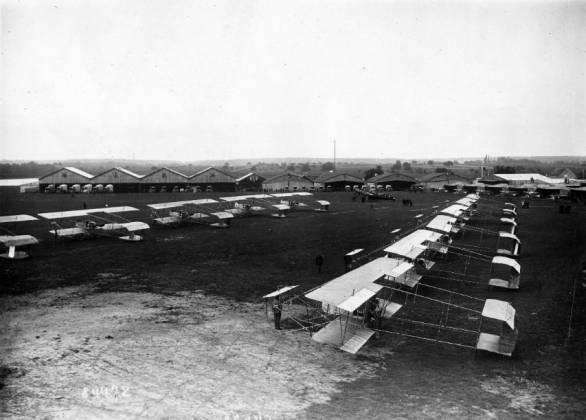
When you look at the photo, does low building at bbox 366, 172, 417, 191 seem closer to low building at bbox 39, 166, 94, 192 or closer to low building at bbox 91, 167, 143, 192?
low building at bbox 91, 167, 143, 192

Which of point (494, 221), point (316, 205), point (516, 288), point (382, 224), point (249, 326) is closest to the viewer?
point (249, 326)

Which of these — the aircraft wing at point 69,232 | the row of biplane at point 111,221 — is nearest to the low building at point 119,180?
the row of biplane at point 111,221

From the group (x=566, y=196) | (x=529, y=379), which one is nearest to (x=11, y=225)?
(x=529, y=379)

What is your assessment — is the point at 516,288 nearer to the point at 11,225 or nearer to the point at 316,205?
the point at 316,205

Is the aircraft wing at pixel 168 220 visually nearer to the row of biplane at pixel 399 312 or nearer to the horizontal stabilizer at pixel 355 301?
the row of biplane at pixel 399 312

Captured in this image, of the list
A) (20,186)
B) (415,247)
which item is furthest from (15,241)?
(20,186)

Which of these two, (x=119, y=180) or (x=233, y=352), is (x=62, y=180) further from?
(x=233, y=352)

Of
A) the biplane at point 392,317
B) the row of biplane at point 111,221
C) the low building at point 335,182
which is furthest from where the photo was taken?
the low building at point 335,182
